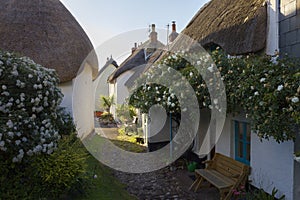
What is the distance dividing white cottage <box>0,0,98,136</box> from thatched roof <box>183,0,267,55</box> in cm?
434

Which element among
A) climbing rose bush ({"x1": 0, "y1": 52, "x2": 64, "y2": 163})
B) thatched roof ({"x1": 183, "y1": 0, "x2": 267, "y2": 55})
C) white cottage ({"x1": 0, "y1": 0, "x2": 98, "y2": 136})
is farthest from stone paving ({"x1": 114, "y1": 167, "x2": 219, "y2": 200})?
white cottage ({"x1": 0, "y1": 0, "x2": 98, "y2": 136})

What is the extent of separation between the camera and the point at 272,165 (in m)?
4.78

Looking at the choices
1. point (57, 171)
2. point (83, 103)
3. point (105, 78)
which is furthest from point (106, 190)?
point (105, 78)

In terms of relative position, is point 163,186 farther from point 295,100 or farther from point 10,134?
point 295,100

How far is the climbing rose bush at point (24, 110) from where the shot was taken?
4.00m

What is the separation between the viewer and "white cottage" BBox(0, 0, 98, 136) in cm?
811

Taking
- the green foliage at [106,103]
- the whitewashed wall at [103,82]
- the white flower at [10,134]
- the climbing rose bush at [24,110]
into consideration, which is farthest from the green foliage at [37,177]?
the whitewashed wall at [103,82]

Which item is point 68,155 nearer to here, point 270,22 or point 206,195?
point 206,195

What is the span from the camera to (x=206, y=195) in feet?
18.5

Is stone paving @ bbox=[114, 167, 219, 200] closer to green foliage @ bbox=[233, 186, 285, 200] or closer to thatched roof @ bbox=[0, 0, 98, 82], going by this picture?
green foliage @ bbox=[233, 186, 285, 200]

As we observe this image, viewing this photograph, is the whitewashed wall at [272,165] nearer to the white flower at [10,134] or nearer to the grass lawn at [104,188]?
the grass lawn at [104,188]

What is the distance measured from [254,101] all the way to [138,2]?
20.8 feet

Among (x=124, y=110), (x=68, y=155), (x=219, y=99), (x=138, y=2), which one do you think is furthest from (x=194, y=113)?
(x=124, y=110)

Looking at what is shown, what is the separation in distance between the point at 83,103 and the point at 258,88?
8001 millimetres
